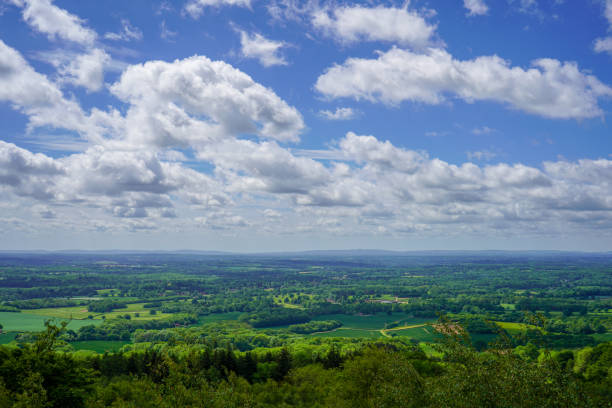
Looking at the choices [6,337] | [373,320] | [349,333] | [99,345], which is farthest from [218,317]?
[6,337]

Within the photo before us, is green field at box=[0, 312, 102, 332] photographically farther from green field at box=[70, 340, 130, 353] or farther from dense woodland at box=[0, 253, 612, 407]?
green field at box=[70, 340, 130, 353]

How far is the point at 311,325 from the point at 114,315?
79.1 m

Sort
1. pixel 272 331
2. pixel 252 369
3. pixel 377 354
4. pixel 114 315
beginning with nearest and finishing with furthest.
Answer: pixel 377 354 < pixel 252 369 < pixel 272 331 < pixel 114 315

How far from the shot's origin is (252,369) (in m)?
68.7

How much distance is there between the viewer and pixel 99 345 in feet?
385

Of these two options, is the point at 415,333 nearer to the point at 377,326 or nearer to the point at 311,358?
the point at 377,326

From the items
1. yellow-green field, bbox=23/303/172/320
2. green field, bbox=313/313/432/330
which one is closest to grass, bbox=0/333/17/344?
yellow-green field, bbox=23/303/172/320

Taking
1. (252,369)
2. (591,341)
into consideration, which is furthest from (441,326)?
(591,341)

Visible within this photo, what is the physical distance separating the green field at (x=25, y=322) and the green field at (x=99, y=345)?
18.4 metres

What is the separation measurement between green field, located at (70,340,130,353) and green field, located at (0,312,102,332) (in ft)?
60.3

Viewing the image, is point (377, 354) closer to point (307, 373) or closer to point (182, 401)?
point (307, 373)

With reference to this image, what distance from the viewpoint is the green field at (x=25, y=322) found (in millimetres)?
134250

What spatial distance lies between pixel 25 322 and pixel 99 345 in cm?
4870

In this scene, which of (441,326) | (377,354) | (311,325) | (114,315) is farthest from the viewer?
(114,315)
